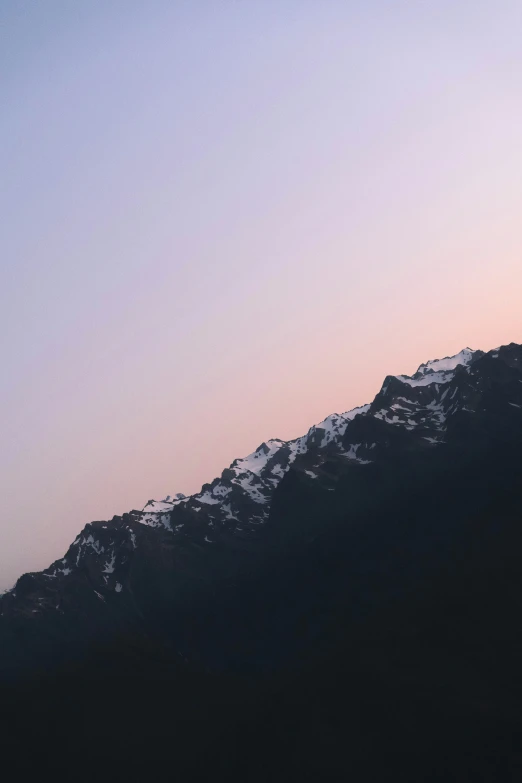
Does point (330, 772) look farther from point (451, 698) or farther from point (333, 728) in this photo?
point (451, 698)

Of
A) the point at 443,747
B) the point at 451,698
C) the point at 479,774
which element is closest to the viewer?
the point at 479,774

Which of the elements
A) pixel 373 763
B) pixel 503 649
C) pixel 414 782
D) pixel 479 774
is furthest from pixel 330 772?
pixel 503 649

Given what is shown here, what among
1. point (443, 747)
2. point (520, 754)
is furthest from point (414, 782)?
point (520, 754)

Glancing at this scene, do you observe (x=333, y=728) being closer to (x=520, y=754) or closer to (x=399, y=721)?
(x=399, y=721)

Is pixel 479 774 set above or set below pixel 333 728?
below

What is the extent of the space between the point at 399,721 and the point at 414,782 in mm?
23725

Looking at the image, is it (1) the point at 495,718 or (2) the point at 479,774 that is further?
(1) the point at 495,718

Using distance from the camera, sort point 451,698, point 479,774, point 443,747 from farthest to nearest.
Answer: point 451,698
point 443,747
point 479,774

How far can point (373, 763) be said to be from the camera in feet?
586

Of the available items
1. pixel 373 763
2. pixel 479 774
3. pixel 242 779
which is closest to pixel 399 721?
pixel 373 763

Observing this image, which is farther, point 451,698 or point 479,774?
point 451,698

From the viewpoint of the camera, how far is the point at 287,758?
19775cm

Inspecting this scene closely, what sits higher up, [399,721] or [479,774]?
[399,721]

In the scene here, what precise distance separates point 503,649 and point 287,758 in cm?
6425
